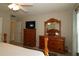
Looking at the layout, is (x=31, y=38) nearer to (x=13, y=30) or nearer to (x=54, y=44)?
(x=13, y=30)

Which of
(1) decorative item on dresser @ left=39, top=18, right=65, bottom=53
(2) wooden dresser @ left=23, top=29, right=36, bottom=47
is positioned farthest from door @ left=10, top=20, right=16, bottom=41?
(1) decorative item on dresser @ left=39, top=18, right=65, bottom=53

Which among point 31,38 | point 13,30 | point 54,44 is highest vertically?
point 13,30

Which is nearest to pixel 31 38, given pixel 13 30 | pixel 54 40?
pixel 13 30

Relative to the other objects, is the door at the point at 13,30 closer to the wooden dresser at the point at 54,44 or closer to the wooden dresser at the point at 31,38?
the wooden dresser at the point at 31,38

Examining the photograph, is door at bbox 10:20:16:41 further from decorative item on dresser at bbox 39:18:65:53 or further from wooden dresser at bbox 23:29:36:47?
decorative item on dresser at bbox 39:18:65:53

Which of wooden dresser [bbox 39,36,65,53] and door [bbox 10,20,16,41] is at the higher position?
door [bbox 10,20,16,41]

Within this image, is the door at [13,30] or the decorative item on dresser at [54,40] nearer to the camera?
the door at [13,30]

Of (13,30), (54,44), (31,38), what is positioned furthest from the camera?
(54,44)

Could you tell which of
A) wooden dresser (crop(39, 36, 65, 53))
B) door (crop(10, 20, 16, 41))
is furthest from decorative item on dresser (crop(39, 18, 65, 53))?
door (crop(10, 20, 16, 41))

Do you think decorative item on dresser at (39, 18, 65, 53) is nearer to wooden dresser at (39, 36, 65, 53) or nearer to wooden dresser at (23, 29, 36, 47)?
wooden dresser at (39, 36, 65, 53)

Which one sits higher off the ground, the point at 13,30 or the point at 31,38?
the point at 13,30

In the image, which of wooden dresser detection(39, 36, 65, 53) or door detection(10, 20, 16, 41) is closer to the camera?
door detection(10, 20, 16, 41)

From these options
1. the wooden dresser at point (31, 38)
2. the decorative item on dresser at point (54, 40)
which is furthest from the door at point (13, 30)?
the decorative item on dresser at point (54, 40)

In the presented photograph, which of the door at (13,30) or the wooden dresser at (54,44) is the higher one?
the door at (13,30)
